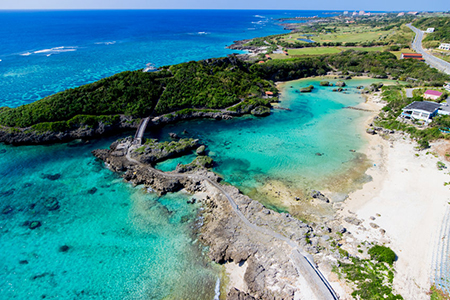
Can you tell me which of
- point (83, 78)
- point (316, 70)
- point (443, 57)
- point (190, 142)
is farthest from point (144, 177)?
point (443, 57)

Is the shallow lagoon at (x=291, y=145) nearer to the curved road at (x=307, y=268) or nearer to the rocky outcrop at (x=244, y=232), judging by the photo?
A: the rocky outcrop at (x=244, y=232)

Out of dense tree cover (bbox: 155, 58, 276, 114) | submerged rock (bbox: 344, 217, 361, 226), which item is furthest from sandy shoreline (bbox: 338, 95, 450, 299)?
dense tree cover (bbox: 155, 58, 276, 114)

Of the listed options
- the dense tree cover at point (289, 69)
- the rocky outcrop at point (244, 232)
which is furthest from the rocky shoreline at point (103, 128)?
the dense tree cover at point (289, 69)

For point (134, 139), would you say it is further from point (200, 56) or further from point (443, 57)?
point (443, 57)

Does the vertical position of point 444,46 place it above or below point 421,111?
above

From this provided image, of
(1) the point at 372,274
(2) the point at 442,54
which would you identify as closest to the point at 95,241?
(1) the point at 372,274

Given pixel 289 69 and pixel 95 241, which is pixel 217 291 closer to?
pixel 95 241

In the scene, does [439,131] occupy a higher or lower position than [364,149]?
higher
